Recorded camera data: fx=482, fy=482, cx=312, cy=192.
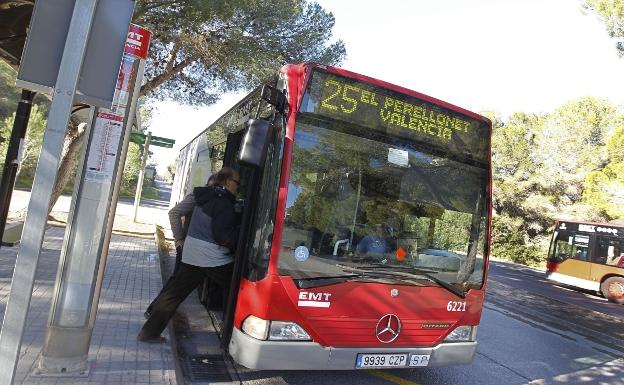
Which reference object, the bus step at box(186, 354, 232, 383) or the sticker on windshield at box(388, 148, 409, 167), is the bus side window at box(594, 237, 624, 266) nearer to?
the sticker on windshield at box(388, 148, 409, 167)

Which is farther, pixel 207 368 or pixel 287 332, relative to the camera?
pixel 207 368

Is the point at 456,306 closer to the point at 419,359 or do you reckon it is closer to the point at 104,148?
the point at 419,359

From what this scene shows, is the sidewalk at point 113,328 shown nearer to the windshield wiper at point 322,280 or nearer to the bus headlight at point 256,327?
the bus headlight at point 256,327

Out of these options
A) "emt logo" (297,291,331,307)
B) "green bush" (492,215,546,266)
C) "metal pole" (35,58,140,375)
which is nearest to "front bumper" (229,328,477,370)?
"emt logo" (297,291,331,307)

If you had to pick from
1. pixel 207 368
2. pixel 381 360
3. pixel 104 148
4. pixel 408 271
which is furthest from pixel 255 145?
pixel 207 368

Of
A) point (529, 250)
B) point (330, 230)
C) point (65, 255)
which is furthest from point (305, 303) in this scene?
point (529, 250)

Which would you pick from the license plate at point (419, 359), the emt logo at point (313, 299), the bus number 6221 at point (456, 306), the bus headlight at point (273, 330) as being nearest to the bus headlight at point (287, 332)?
the bus headlight at point (273, 330)

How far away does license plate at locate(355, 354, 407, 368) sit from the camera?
397cm

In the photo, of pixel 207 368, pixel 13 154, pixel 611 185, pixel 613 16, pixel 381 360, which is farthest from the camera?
pixel 611 185

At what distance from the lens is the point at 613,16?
557 inches

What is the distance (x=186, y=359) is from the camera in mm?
4785

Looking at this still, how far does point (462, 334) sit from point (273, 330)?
1.96 metres

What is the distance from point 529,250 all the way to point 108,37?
112 feet

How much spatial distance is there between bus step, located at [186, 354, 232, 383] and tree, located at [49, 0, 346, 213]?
568 centimetres
